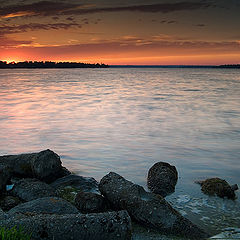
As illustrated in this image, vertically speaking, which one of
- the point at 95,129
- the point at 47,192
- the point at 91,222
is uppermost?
the point at 91,222

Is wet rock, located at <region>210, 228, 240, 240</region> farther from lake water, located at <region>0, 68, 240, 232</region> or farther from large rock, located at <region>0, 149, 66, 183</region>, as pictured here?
large rock, located at <region>0, 149, 66, 183</region>

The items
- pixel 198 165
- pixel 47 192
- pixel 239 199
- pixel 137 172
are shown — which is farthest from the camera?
pixel 198 165

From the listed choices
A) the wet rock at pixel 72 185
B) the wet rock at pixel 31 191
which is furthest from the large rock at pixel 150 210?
the wet rock at pixel 72 185

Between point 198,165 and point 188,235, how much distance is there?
655 cm

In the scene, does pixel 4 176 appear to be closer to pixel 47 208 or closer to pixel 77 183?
pixel 77 183

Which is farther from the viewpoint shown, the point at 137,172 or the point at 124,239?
the point at 137,172

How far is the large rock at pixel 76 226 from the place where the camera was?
573cm

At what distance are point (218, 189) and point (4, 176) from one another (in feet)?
19.7

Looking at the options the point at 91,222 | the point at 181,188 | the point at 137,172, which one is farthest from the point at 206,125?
the point at 91,222

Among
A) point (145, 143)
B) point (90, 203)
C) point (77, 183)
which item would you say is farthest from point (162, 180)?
point (145, 143)

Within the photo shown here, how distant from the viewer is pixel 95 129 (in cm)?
2170

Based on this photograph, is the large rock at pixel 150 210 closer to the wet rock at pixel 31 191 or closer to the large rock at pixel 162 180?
the wet rock at pixel 31 191

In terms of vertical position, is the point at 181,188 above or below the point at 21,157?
below

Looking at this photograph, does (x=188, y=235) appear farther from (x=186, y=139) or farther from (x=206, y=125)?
(x=206, y=125)
